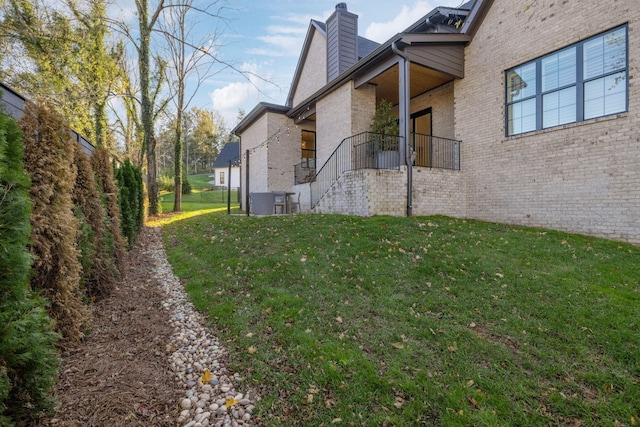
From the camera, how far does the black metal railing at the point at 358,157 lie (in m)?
8.95

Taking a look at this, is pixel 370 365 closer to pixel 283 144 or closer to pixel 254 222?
pixel 254 222

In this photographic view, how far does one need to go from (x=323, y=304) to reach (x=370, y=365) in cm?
119

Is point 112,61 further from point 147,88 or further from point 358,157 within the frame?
point 358,157

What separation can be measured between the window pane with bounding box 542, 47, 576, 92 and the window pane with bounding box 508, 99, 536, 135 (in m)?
0.46

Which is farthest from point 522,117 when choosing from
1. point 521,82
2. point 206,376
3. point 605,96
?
point 206,376

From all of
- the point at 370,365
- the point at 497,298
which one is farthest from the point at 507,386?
the point at 497,298

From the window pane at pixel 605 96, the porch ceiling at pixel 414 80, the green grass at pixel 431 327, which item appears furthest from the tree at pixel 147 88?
the window pane at pixel 605 96

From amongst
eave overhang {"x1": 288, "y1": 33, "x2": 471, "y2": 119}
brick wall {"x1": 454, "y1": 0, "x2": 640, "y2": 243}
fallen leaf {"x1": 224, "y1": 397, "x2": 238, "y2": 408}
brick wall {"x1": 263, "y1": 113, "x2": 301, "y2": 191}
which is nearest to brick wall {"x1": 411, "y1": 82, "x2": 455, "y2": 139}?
brick wall {"x1": 454, "y1": 0, "x2": 640, "y2": 243}

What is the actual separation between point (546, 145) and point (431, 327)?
6.45 metres

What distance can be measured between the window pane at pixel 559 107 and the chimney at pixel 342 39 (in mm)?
7510

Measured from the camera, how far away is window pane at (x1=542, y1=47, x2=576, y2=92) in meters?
6.97

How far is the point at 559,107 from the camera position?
23.6ft

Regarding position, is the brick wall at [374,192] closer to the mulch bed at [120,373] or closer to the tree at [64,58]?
the mulch bed at [120,373]

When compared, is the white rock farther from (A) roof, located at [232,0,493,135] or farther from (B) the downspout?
(A) roof, located at [232,0,493,135]
